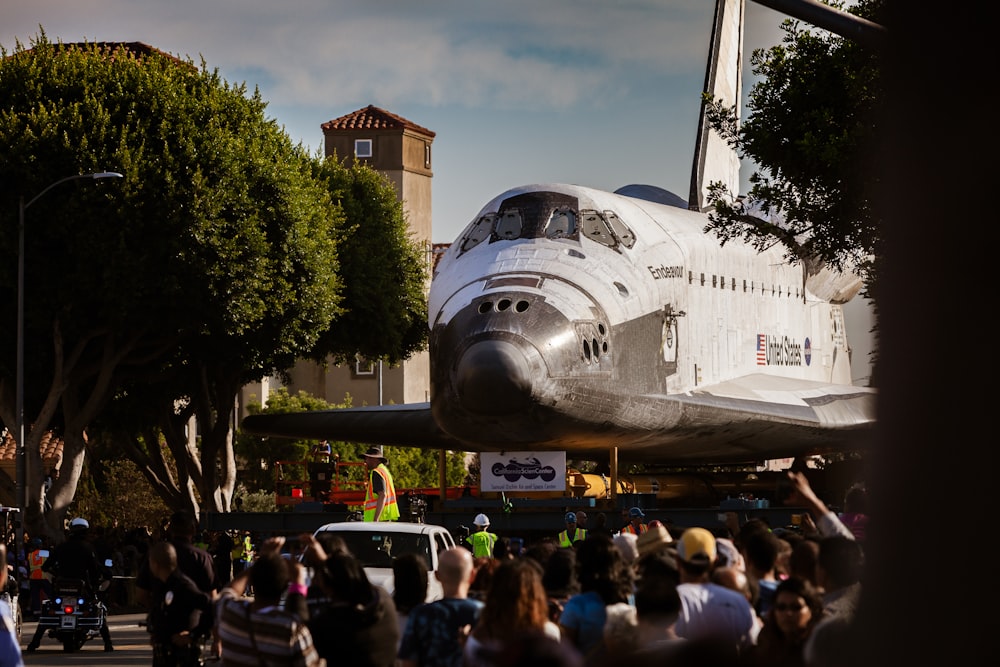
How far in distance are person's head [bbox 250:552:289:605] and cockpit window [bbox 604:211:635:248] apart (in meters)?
17.8

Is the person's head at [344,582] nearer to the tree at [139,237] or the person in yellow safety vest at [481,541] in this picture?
the person in yellow safety vest at [481,541]

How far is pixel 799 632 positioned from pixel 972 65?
5.00 metres

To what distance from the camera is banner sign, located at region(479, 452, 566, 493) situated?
2295cm

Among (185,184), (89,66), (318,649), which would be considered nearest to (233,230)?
(185,184)

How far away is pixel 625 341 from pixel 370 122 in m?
76.8

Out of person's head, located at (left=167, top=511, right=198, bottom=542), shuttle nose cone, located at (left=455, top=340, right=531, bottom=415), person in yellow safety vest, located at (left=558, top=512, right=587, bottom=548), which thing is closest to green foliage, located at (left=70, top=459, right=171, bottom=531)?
shuttle nose cone, located at (left=455, top=340, right=531, bottom=415)

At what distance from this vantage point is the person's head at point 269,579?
6.78 metres

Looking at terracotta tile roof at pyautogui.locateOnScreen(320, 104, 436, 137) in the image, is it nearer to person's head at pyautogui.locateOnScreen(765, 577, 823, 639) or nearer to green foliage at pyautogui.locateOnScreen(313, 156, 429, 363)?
green foliage at pyautogui.locateOnScreen(313, 156, 429, 363)

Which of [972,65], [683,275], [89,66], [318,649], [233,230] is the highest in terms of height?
[89,66]

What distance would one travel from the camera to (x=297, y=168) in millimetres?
37938

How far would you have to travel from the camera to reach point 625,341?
23.4 metres

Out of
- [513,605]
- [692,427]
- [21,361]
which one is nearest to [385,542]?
[513,605]

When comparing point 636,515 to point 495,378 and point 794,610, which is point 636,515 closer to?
point 495,378

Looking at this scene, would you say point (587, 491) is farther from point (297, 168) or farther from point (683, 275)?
point (297, 168)
